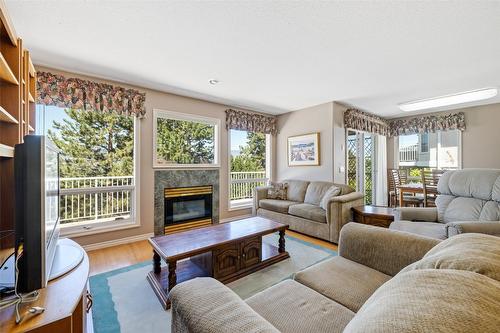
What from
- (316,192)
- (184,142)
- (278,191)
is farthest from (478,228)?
(184,142)

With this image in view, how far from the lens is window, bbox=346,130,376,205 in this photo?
5.32 meters

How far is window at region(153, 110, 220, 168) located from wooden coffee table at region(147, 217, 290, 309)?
5.80ft

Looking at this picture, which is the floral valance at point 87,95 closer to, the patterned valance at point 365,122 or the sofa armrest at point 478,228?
the patterned valance at point 365,122

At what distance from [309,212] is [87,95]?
3575mm

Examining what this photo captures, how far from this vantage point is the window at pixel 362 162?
532cm

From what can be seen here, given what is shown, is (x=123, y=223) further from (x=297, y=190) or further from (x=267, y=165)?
(x=267, y=165)

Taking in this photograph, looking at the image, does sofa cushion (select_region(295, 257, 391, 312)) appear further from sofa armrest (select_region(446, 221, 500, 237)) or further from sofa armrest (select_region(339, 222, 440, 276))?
sofa armrest (select_region(446, 221, 500, 237))

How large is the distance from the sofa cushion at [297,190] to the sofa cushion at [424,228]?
1.87 meters

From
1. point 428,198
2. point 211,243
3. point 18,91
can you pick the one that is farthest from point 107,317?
point 428,198

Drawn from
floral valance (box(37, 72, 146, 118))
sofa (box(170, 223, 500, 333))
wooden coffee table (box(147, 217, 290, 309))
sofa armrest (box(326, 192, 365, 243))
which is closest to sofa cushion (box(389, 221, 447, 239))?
sofa armrest (box(326, 192, 365, 243))

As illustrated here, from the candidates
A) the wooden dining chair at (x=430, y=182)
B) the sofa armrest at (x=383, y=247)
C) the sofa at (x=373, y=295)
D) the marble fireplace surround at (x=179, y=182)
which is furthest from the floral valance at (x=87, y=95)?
the wooden dining chair at (x=430, y=182)

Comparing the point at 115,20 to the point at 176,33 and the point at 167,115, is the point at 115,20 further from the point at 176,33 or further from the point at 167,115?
the point at 167,115

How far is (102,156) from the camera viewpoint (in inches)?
132

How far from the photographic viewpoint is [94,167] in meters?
3.32
